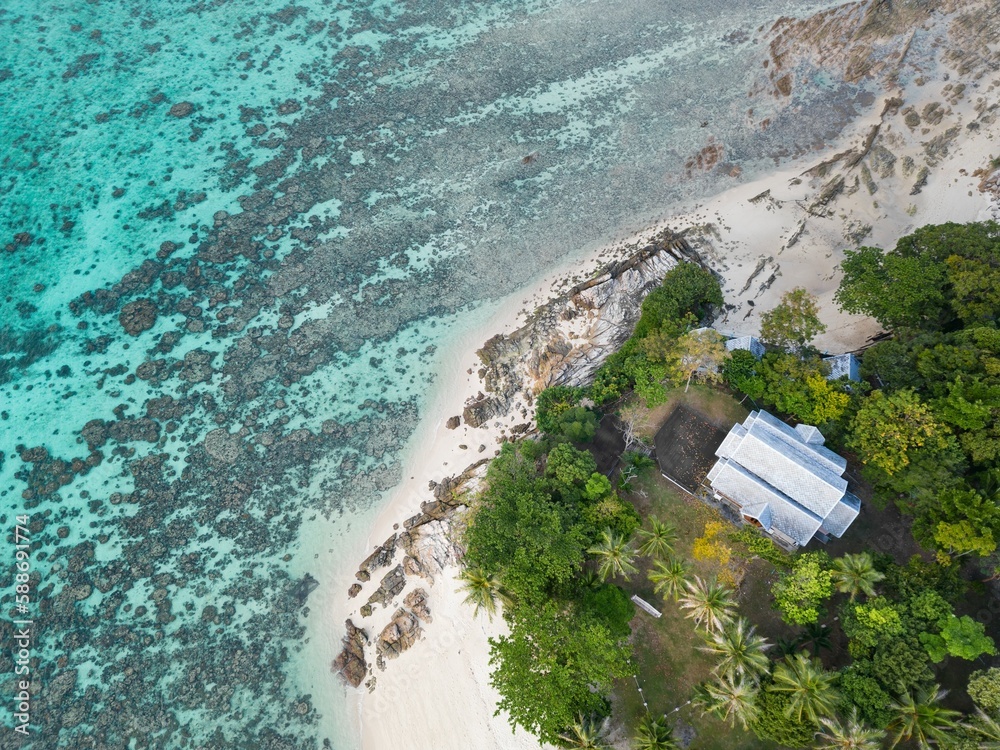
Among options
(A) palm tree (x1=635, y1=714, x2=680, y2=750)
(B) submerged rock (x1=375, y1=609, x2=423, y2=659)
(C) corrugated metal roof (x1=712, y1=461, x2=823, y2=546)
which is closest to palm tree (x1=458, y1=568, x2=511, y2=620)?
(B) submerged rock (x1=375, y1=609, x2=423, y2=659)

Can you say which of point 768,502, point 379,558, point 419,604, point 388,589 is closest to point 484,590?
point 419,604

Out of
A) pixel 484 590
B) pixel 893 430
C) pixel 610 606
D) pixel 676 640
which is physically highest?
pixel 893 430

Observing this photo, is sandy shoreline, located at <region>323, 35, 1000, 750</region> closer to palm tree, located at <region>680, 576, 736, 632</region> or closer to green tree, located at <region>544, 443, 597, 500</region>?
green tree, located at <region>544, 443, 597, 500</region>

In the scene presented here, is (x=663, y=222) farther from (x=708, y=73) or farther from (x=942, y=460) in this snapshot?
(x=942, y=460)

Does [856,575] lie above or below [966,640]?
above

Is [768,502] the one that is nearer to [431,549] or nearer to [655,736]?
[655,736]

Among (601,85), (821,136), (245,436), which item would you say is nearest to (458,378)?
(245,436)
